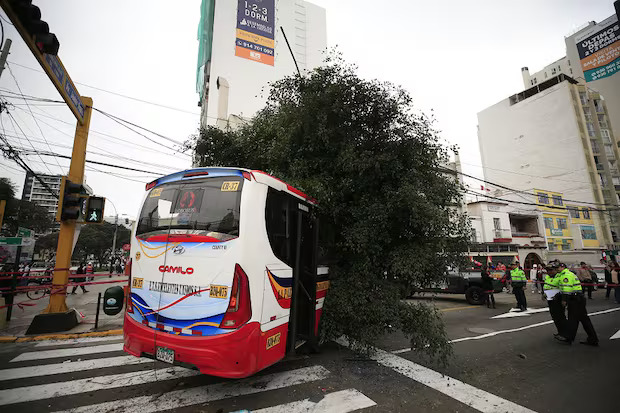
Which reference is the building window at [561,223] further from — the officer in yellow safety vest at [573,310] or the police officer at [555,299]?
the officer in yellow safety vest at [573,310]

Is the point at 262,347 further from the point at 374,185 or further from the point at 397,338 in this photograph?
the point at 397,338

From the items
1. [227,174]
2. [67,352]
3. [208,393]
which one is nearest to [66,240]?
[67,352]

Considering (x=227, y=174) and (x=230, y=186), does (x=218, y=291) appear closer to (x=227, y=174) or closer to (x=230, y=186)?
(x=230, y=186)

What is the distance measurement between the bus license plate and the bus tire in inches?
530

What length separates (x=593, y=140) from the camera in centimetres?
4394

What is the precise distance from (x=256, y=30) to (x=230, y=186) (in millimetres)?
41347

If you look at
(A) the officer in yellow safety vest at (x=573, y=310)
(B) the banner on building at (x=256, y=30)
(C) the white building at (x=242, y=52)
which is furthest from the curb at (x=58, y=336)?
(B) the banner on building at (x=256, y=30)

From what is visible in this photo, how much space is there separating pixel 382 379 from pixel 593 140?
60158 mm

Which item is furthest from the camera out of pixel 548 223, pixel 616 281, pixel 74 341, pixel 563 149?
pixel 563 149

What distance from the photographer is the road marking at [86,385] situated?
154 inches

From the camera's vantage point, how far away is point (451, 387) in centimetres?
426

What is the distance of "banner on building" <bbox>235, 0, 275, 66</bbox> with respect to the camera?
1419 inches

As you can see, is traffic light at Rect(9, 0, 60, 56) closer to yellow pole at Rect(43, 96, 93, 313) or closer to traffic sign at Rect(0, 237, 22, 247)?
yellow pole at Rect(43, 96, 93, 313)

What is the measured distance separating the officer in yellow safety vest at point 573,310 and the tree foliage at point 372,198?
3885 millimetres
